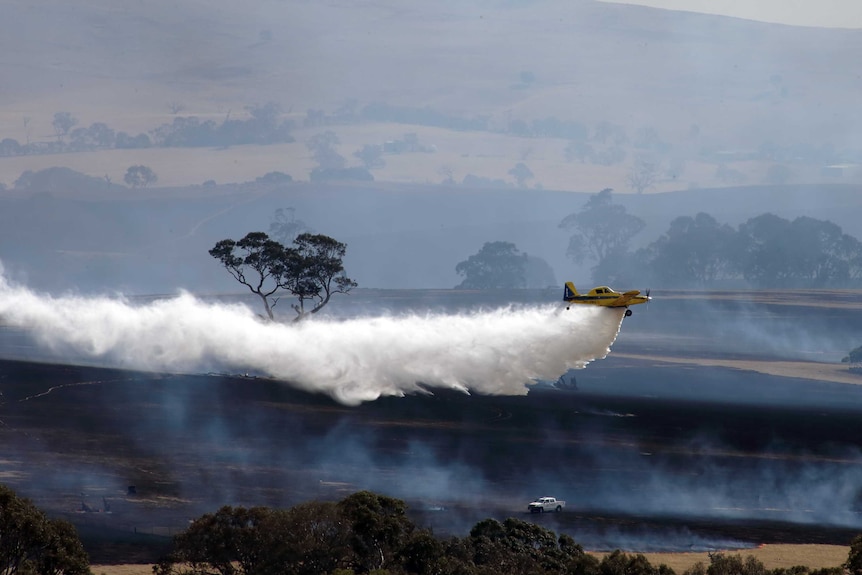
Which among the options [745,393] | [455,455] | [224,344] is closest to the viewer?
[455,455]

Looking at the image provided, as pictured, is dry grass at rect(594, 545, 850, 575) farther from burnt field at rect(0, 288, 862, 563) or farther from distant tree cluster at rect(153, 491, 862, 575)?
distant tree cluster at rect(153, 491, 862, 575)

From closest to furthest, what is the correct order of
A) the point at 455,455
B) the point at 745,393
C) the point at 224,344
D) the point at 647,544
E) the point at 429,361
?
the point at 647,544
the point at 455,455
the point at 429,361
the point at 224,344
the point at 745,393

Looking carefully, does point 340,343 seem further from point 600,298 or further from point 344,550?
point 344,550

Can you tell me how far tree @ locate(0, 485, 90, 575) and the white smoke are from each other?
48838 mm

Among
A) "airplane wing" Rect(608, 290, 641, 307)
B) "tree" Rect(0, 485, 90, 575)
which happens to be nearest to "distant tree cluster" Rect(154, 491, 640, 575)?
"tree" Rect(0, 485, 90, 575)

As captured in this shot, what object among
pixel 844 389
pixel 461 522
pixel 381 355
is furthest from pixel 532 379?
pixel 844 389

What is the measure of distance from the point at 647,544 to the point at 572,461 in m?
23.3

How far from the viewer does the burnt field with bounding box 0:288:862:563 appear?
8038 cm

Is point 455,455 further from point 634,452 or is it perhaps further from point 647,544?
point 647,544

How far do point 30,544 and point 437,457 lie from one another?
48944mm

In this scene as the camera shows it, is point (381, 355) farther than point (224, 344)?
No

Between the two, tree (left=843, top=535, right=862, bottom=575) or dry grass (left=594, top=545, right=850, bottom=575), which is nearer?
tree (left=843, top=535, right=862, bottom=575)

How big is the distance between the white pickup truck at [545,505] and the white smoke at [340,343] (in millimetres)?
13598

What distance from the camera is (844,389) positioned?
154m
